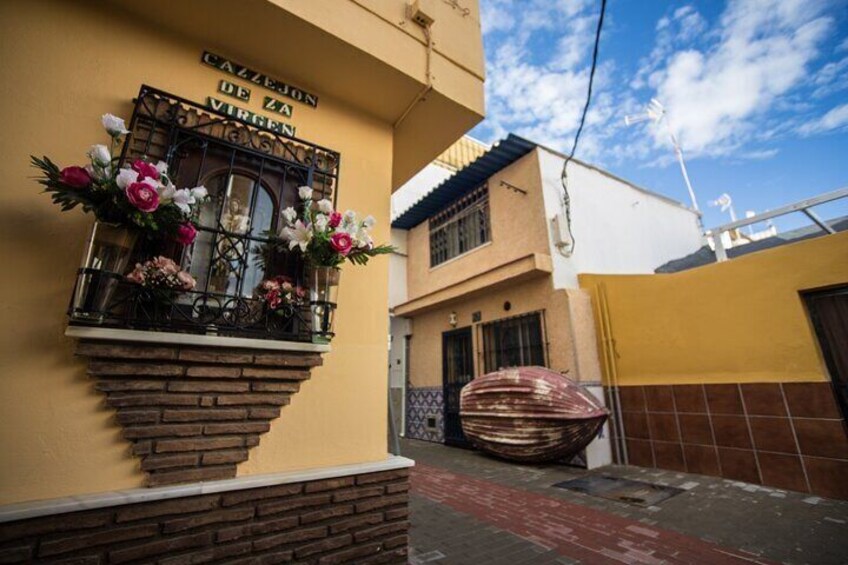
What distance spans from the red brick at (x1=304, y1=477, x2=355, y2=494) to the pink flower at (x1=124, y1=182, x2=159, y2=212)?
1.79 metres

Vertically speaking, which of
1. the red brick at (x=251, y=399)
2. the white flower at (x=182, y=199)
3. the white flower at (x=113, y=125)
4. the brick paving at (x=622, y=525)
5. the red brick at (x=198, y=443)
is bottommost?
the brick paving at (x=622, y=525)

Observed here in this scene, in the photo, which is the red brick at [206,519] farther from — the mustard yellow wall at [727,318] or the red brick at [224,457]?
the mustard yellow wall at [727,318]

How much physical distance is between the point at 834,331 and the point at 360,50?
6.07m

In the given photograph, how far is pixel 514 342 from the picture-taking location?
7.15 meters

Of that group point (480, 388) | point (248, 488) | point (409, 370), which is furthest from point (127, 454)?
point (409, 370)

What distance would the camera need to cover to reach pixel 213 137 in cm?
233

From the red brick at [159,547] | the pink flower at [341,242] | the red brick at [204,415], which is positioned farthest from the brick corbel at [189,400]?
the pink flower at [341,242]

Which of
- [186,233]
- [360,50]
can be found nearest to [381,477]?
[186,233]

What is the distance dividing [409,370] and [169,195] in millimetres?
8451

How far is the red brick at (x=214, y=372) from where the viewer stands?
1.96 m

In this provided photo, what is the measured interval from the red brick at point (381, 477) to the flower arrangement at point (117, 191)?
1934 millimetres

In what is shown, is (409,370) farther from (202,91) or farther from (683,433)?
(202,91)

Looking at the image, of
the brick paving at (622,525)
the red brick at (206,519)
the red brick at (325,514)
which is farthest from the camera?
the brick paving at (622,525)

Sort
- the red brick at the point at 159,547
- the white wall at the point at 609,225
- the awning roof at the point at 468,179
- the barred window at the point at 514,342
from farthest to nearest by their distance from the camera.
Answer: the awning roof at the point at 468,179 < the white wall at the point at 609,225 < the barred window at the point at 514,342 < the red brick at the point at 159,547
